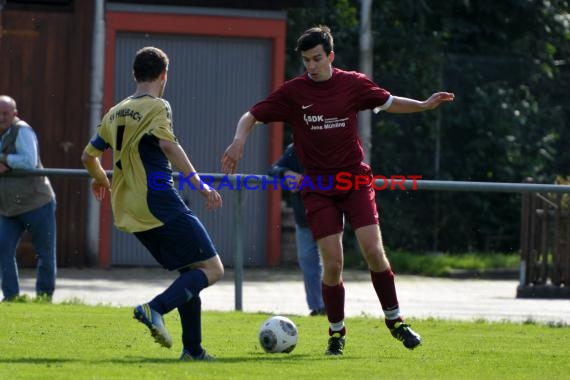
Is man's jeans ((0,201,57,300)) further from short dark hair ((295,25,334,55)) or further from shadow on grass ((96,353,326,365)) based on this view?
short dark hair ((295,25,334,55))

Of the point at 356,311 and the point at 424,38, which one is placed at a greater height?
the point at 424,38

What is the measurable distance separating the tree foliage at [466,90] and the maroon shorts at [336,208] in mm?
11068

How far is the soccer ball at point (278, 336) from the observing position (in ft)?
30.9

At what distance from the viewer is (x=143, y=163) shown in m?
8.59

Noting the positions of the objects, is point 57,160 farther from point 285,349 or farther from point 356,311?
point 285,349

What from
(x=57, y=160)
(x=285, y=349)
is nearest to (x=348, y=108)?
(x=285, y=349)

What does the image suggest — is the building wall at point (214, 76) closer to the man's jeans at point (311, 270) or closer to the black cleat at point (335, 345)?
the man's jeans at point (311, 270)

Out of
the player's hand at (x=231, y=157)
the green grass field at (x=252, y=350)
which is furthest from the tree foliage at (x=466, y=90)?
the player's hand at (x=231, y=157)

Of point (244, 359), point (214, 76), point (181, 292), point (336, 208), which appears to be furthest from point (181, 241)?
point (214, 76)

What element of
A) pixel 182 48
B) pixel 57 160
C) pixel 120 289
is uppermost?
pixel 182 48

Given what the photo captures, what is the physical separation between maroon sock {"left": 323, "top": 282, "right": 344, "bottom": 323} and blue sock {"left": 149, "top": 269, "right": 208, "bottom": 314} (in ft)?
4.09

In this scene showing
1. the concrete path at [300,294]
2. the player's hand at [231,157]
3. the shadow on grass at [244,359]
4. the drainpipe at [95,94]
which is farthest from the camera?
the drainpipe at [95,94]

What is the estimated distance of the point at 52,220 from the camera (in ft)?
45.6

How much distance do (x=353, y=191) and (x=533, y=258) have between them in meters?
7.58
